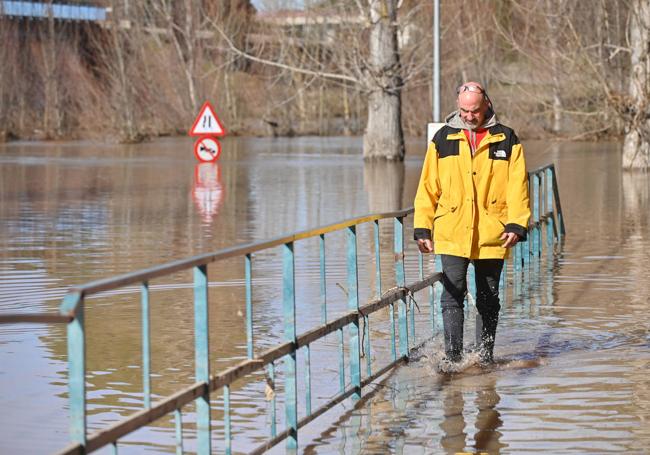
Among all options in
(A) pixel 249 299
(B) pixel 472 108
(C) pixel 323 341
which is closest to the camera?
(A) pixel 249 299

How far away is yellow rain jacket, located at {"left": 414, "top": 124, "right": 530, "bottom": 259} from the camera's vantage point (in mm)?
8398

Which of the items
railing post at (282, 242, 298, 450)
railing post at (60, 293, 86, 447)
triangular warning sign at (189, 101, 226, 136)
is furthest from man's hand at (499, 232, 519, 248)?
triangular warning sign at (189, 101, 226, 136)

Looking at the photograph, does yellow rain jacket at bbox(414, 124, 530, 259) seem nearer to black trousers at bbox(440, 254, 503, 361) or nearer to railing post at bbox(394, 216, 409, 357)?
black trousers at bbox(440, 254, 503, 361)

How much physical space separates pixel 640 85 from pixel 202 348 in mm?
26311

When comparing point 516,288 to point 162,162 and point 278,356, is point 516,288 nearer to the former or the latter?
point 278,356

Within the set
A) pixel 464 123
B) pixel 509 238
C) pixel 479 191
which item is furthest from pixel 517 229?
pixel 464 123

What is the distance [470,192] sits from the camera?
841 cm

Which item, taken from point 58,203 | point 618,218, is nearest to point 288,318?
point 618,218

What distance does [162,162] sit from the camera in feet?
135

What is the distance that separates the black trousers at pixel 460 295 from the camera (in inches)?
335

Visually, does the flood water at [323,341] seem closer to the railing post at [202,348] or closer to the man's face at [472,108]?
the railing post at [202,348]

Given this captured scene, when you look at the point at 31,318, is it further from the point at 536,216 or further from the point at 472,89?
the point at 536,216

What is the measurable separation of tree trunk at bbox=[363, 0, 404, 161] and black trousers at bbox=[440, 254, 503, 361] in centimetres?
3076

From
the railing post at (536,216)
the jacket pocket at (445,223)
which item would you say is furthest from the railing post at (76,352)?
the railing post at (536,216)
